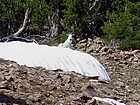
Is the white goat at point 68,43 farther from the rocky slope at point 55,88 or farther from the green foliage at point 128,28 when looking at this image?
the rocky slope at point 55,88

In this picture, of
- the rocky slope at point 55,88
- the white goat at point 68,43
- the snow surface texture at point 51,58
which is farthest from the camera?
the white goat at point 68,43

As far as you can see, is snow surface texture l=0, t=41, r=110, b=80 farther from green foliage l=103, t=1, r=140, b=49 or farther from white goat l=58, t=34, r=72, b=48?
green foliage l=103, t=1, r=140, b=49

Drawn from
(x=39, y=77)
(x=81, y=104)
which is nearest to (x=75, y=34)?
(x=39, y=77)

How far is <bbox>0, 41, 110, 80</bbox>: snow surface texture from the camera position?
10938 mm

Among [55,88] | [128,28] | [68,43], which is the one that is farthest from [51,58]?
[128,28]

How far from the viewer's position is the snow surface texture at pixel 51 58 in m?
10.9

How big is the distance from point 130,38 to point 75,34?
11.5 ft

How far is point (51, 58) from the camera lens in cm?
1121

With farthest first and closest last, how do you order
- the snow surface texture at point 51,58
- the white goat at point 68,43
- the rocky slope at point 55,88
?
the white goat at point 68,43 < the snow surface texture at point 51,58 < the rocky slope at point 55,88

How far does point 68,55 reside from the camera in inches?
459

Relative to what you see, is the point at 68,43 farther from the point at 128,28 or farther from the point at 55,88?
the point at 55,88

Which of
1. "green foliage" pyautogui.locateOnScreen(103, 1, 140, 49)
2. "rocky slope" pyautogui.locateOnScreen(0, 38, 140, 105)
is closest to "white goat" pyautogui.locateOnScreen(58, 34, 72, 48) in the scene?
"green foliage" pyautogui.locateOnScreen(103, 1, 140, 49)

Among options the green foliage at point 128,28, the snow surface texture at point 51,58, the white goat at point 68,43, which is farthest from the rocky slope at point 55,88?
the white goat at point 68,43

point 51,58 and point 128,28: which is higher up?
point 128,28
